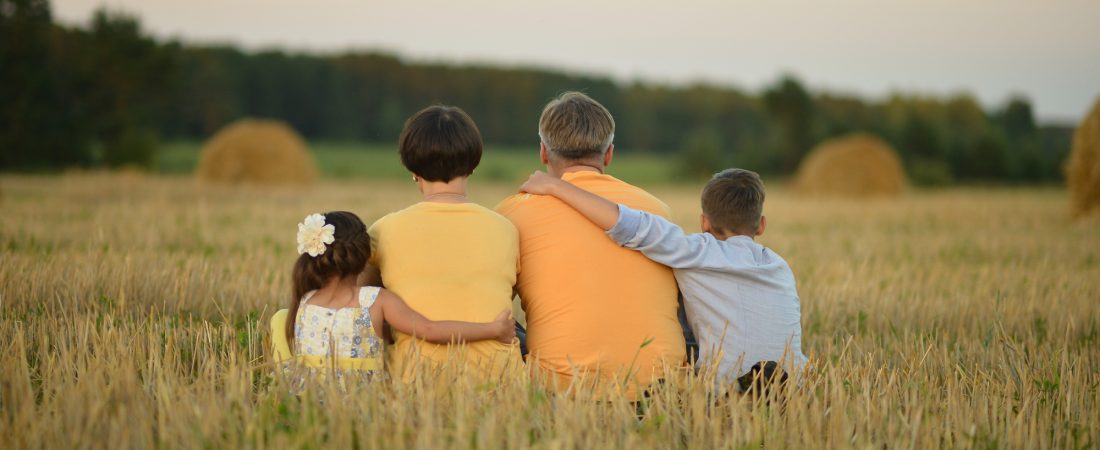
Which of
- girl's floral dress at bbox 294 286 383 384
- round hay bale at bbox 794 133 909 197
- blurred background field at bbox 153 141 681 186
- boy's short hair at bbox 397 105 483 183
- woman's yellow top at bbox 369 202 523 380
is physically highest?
boy's short hair at bbox 397 105 483 183

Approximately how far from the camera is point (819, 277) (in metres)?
7.09

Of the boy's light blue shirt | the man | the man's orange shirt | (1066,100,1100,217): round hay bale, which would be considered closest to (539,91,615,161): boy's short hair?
the man

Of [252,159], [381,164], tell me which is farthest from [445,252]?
[381,164]

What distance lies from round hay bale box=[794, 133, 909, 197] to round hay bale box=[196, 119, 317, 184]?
13.2m

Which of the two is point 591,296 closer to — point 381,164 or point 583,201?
point 583,201

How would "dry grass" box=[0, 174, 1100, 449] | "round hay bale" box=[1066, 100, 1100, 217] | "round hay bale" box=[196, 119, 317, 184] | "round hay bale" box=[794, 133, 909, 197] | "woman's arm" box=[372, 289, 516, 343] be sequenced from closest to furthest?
1. "dry grass" box=[0, 174, 1100, 449]
2. "woman's arm" box=[372, 289, 516, 343]
3. "round hay bale" box=[1066, 100, 1100, 217]
4. "round hay bale" box=[196, 119, 317, 184]
5. "round hay bale" box=[794, 133, 909, 197]

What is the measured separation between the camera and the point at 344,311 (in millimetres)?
3521

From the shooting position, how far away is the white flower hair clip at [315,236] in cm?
345

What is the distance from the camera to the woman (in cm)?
348

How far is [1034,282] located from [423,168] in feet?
16.2

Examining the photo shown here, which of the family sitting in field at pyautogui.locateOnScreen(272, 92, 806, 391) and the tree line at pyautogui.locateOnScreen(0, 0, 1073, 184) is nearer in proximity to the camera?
the family sitting in field at pyautogui.locateOnScreen(272, 92, 806, 391)

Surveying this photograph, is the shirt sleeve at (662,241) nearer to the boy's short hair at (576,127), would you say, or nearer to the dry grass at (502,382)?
the boy's short hair at (576,127)

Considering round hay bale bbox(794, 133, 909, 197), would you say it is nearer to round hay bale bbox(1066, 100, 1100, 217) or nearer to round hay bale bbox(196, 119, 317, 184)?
round hay bale bbox(1066, 100, 1100, 217)

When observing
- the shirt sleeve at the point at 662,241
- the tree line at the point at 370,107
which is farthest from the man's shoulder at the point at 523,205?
the tree line at the point at 370,107
